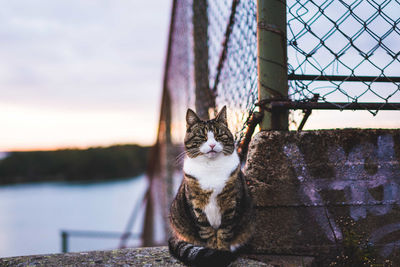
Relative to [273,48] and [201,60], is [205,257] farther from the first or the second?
[201,60]

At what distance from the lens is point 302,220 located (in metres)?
1.06

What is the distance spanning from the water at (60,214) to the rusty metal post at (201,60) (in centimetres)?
1215

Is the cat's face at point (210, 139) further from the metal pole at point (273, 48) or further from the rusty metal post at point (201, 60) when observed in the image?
the rusty metal post at point (201, 60)

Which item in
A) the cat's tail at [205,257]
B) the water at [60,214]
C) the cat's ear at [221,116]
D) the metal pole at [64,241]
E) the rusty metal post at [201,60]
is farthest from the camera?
the water at [60,214]

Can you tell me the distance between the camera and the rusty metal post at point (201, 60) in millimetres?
1752

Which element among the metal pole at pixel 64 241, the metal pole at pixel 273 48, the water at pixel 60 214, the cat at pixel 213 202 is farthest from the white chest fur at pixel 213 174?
the water at pixel 60 214

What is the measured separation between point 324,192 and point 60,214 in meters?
34.9

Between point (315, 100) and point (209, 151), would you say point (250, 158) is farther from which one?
point (315, 100)

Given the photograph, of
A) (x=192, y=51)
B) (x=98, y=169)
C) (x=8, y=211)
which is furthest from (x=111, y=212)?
(x=192, y=51)

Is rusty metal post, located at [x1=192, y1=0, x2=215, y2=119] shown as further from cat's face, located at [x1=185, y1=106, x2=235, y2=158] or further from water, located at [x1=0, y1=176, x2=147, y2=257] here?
water, located at [x1=0, y1=176, x2=147, y2=257]

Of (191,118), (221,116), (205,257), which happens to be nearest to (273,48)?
(221,116)

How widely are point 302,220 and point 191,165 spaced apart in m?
0.44

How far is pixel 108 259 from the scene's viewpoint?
111 centimetres

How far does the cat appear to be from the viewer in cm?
107
